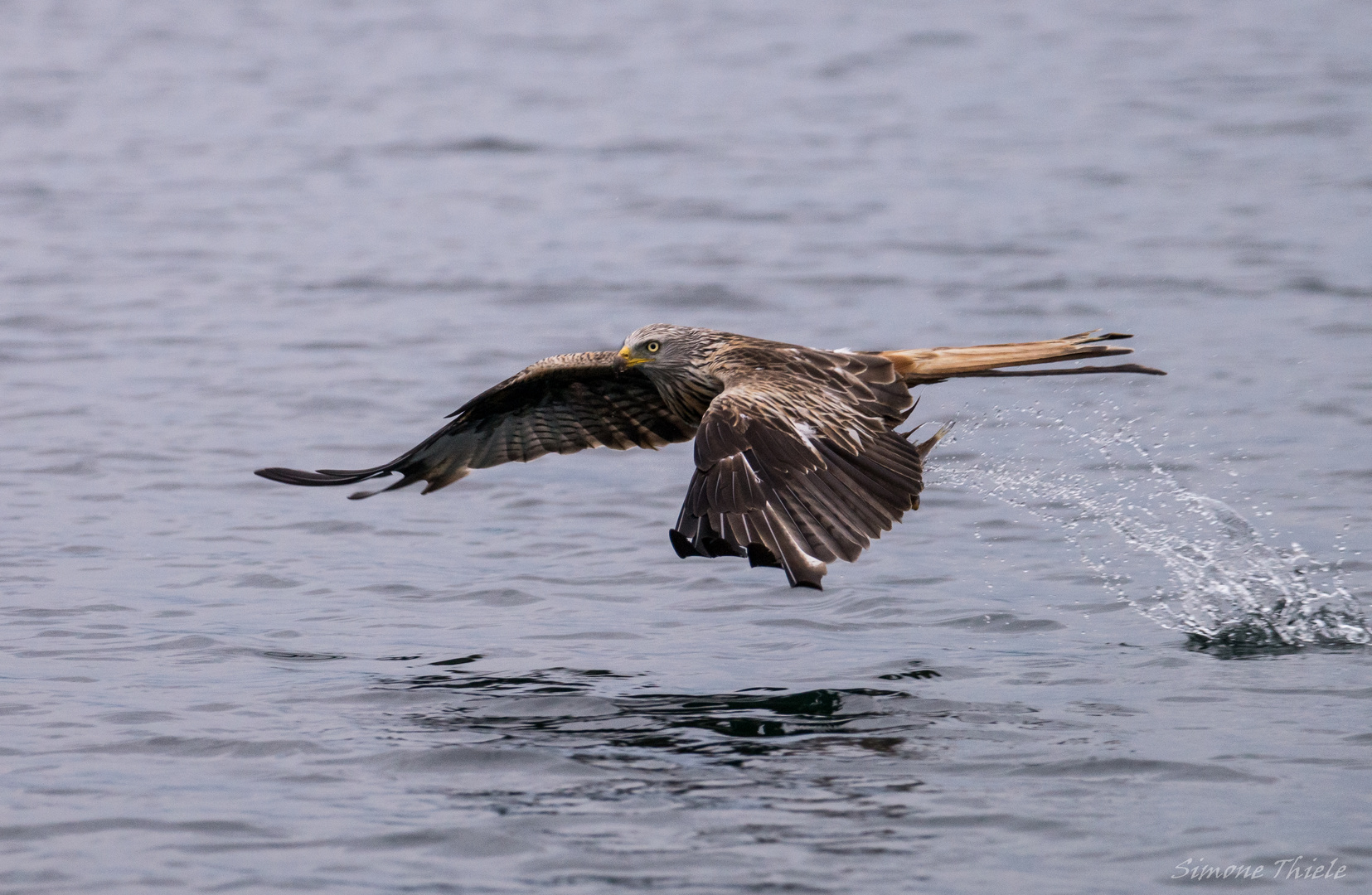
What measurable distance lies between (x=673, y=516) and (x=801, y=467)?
305 cm

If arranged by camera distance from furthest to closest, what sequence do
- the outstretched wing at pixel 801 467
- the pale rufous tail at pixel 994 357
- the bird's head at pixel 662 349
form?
the bird's head at pixel 662 349
the pale rufous tail at pixel 994 357
the outstretched wing at pixel 801 467

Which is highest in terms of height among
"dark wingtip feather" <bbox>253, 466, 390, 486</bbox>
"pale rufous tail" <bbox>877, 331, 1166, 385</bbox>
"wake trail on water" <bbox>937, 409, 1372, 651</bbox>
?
"pale rufous tail" <bbox>877, 331, 1166, 385</bbox>

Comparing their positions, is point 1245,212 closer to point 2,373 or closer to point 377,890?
point 2,373

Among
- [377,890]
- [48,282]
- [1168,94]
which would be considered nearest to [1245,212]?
[1168,94]

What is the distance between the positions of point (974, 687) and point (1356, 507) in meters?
3.11

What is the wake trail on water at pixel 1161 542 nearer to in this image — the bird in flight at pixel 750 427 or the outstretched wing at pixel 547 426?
the bird in flight at pixel 750 427

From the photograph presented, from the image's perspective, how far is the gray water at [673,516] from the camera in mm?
5852

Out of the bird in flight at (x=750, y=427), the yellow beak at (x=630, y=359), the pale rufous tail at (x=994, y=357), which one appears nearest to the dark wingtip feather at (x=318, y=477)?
the bird in flight at (x=750, y=427)
